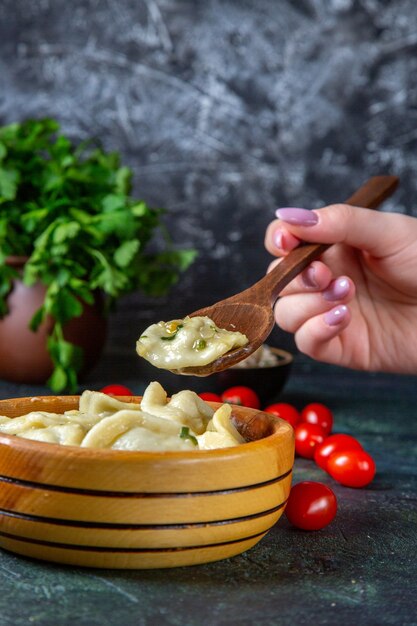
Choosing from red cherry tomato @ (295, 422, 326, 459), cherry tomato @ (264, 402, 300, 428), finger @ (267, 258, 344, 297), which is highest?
finger @ (267, 258, 344, 297)

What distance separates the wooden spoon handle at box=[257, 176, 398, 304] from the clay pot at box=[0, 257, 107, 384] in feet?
3.37

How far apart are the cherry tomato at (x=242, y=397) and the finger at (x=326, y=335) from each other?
0.76 feet

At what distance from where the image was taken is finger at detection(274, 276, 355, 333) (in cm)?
245

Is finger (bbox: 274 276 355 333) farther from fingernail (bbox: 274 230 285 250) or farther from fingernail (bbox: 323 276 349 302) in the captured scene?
fingernail (bbox: 274 230 285 250)

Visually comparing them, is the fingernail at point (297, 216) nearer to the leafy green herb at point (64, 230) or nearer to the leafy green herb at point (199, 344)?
the leafy green herb at point (199, 344)

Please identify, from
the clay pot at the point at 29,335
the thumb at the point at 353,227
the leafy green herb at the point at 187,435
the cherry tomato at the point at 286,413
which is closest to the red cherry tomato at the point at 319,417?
the cherry tomato at the point at 286,413

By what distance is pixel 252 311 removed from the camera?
1.94 metres

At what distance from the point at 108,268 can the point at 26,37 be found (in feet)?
4.34

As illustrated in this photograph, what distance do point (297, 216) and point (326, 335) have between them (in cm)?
44

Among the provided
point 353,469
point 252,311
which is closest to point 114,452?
point 252,311

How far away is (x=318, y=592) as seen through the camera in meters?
1.36

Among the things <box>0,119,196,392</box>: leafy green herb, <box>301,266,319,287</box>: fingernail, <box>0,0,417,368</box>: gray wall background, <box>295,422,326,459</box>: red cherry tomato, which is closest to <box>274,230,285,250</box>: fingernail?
<box>301,266,319,287</box>: fingernail

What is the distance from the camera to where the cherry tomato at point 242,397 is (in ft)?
8.80

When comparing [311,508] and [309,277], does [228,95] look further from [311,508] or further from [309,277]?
[311,508]
